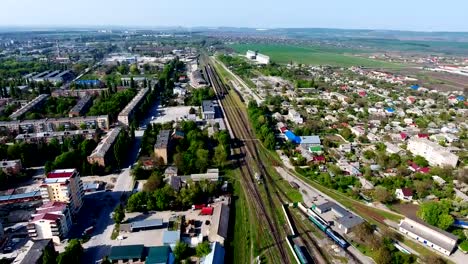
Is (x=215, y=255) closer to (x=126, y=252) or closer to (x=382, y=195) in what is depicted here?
(x=126, y=252)

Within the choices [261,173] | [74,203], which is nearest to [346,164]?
[261,173]

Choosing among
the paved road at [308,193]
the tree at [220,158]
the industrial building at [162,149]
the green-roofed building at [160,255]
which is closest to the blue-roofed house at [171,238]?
the green-roofed building at [160,255]

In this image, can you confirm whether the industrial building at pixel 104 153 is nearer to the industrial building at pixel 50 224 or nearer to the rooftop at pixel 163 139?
the rooftop at pixel 163 139

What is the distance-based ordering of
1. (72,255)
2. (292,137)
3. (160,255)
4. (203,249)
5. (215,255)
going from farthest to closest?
(292,137)
(203,249)
(160,255)
(215,255)
(72,255)

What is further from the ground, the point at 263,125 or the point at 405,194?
the point at 263,125

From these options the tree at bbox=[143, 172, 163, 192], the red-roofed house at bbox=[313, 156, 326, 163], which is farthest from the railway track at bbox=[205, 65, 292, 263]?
the tree at bbox=[143, 172, 163, 192]

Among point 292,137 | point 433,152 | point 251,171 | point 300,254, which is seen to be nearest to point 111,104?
point 251,171
